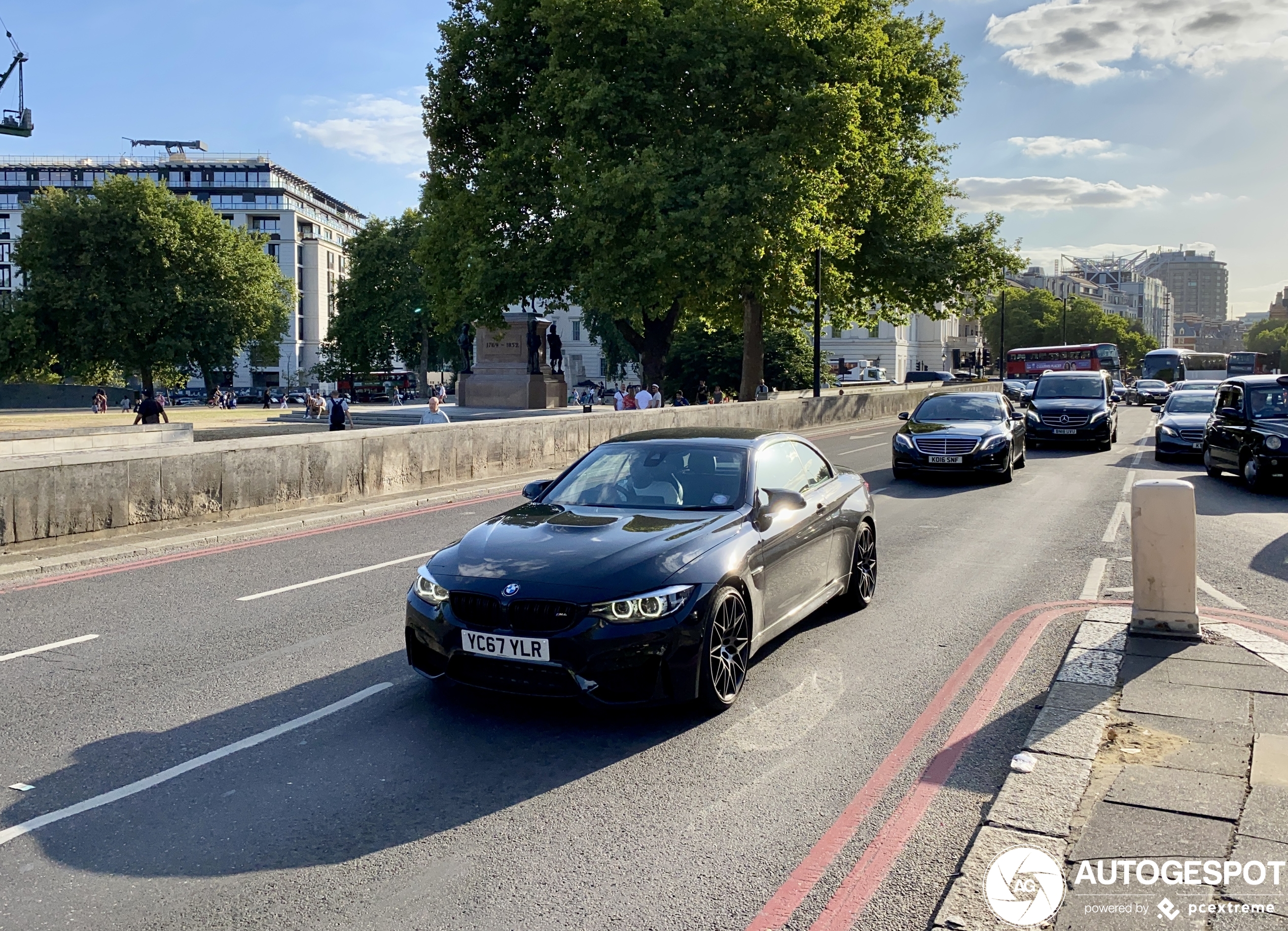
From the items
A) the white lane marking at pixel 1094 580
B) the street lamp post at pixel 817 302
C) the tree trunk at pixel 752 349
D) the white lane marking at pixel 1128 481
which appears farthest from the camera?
the tree trunk at pixel 752 349

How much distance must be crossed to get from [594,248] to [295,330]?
101m

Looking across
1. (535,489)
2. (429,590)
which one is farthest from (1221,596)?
(429,590)

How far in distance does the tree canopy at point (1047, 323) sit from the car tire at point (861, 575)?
129m

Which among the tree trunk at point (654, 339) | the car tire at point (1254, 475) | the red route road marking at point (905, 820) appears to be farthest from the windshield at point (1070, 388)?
the red route road marking at point (905, 820)

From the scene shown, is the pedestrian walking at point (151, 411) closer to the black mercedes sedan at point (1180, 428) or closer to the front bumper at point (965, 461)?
the front bumper at point (965, 461)

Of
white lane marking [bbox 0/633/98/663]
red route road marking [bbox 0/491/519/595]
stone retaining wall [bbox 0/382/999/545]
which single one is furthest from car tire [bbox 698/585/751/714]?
stone retaining wall [bbox 0/382/999/545]

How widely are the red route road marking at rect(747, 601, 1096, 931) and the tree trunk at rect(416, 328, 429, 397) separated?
76828mm

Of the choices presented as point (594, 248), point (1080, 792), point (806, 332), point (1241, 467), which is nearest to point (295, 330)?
point (806, 332)

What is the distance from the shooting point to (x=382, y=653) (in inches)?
267

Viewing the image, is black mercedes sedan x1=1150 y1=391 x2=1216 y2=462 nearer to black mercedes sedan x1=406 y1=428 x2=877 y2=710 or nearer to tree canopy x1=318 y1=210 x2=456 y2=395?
black mercedes sedan x1=406 y1=428 x2=877 y2=710

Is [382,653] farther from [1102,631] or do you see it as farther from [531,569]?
[1102,631]

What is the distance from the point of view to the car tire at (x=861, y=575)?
26.2 ft

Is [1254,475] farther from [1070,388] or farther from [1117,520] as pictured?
[1070,388]

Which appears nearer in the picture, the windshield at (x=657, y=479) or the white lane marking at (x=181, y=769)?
the white lane marking at (x=181, y=769)
